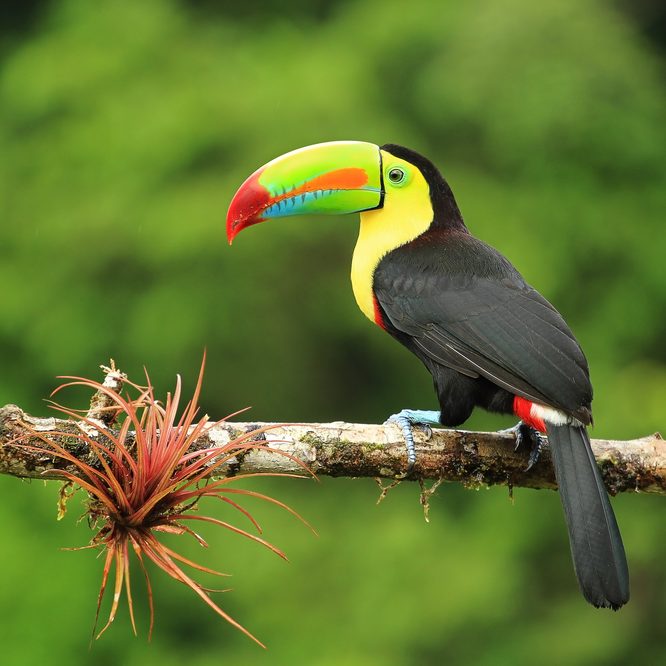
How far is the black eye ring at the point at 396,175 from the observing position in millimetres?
3863

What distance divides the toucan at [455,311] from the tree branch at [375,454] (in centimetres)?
9

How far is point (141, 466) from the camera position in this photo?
260 cm

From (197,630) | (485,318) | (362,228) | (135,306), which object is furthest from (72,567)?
(485,318)

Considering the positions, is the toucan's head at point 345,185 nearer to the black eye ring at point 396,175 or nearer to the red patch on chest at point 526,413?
the black eye ring at point 396,175

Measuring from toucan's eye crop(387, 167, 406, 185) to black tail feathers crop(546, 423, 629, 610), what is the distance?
107 centimetres

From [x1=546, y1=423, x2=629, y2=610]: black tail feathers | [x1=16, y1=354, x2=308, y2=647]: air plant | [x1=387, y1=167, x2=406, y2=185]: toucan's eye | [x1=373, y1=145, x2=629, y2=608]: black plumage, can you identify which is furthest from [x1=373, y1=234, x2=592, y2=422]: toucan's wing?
[x1=16, y1=354, x2=308, y2=647]: air plant

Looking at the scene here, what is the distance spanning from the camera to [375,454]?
2.99 metres

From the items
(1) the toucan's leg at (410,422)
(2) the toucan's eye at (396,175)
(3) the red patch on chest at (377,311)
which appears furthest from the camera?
(2) the toucan's eye at (396,175)

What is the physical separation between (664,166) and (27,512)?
12.8 feet

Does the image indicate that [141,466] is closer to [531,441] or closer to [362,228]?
[531,441]

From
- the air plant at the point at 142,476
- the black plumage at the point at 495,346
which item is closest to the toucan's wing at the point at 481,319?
the black plumage at the point at 495,346

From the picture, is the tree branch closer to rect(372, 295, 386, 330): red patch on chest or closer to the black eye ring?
rect(372, 295, 386, 330): red patch on chest

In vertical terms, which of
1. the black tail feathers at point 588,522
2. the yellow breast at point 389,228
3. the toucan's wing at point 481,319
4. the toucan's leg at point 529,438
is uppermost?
the yellow breast at point 389,228

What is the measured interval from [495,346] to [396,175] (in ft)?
Result: 2.53
